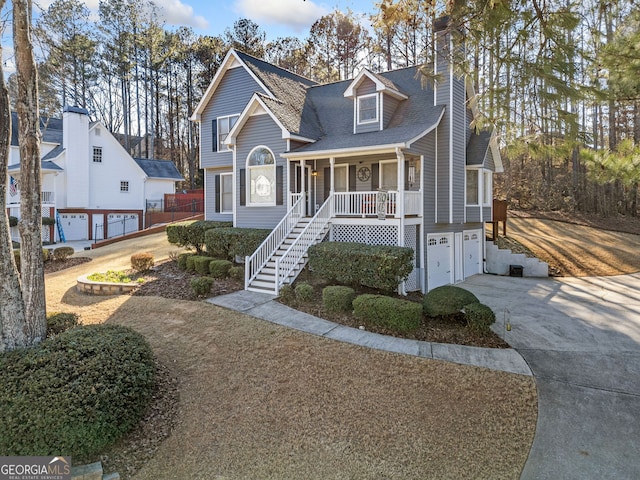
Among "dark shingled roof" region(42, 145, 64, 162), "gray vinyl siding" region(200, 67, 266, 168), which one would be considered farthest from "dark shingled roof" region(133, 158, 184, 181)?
"gray vinyl siding" region(200, 67, 266, 168)

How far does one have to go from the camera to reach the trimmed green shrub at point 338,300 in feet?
31.0

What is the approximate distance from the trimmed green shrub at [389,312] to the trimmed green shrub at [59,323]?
18.7 ft

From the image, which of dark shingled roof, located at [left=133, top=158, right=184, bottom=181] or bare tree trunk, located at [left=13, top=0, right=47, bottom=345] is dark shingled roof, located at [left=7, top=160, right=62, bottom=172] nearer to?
dark shingled roof, located at [left=133, top=158, right=184, bottom=181]

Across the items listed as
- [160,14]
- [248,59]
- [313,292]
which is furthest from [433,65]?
[160,14]

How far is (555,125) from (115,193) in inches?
1130

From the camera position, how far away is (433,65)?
23.4 ft

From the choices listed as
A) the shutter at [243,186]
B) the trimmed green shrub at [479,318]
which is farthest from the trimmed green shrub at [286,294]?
the shutter at [243,186]

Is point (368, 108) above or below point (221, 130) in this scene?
above

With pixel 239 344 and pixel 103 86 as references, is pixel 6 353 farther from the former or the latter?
pixel 103 86

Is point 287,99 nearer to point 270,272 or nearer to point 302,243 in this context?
point 302,243

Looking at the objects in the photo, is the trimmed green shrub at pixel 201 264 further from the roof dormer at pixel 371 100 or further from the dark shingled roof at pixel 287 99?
the roof dormer at pixel 371 100

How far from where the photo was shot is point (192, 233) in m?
15.2

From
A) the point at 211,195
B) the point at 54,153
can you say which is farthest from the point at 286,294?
the point at 54,153

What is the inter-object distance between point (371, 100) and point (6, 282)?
1238 centimetres
